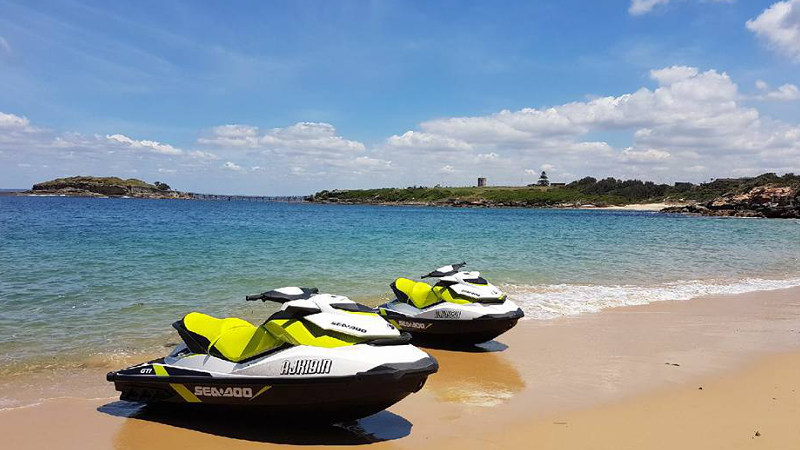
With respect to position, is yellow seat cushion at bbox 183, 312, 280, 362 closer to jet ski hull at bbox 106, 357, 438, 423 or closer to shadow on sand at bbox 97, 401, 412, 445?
jet ski hull at bbox 106, 357, 438, 423

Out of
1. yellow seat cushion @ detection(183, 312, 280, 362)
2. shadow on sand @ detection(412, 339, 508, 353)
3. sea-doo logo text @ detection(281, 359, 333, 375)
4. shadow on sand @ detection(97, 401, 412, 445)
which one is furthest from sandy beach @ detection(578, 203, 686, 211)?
sea-doo logo text @ detection(281, 359, 333, 375)

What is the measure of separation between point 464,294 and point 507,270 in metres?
10.0

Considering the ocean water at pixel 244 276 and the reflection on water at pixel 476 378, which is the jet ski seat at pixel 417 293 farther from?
the ocean water at pixel 244 276

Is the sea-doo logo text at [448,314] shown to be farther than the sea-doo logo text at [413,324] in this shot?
No

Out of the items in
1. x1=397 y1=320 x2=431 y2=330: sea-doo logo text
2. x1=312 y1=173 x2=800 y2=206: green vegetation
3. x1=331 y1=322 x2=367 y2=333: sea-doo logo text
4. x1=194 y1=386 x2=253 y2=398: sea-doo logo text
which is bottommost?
x1=397 y1=320 x2=431 y2=330: sea-doo logo text

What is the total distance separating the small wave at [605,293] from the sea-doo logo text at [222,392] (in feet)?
24.2

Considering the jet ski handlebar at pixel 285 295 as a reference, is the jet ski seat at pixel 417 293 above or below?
below

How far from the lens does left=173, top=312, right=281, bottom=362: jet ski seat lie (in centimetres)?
503

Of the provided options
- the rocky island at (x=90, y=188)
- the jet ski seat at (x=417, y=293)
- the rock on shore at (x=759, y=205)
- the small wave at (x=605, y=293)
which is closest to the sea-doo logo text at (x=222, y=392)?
the jet ski seat at (x=417, y=293)

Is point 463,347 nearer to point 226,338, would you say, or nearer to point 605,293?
point 226,338

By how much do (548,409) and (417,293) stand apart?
354cm

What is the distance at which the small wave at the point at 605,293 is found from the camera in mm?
12013

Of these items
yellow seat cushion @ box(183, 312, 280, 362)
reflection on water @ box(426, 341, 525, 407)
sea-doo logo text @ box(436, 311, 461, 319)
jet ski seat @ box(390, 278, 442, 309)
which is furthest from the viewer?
jet ski seat @ box(390, 278, 442, 309)

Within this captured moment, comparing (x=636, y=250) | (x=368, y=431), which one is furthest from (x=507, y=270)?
(x=368, y=431)
